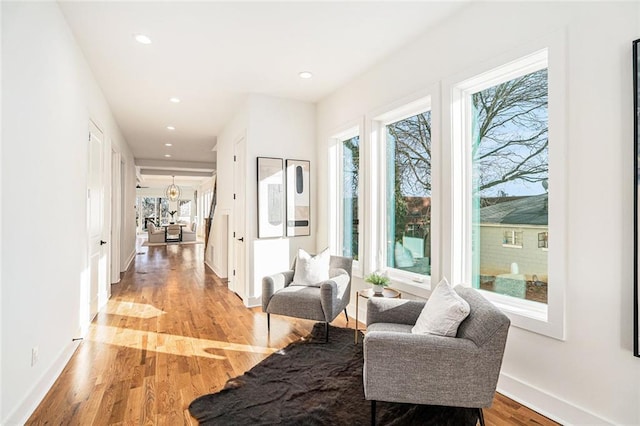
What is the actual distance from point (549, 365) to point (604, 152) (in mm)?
1276

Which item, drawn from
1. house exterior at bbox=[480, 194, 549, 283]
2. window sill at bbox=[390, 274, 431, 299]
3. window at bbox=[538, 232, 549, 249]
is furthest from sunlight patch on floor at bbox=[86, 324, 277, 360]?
window at bbox=[538, 232, 549, 249]

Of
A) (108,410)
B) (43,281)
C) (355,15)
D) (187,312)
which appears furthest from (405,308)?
(187,312)

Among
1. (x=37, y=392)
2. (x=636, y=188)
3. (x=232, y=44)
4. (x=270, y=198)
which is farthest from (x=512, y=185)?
(x=37, y=392)

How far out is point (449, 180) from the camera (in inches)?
104

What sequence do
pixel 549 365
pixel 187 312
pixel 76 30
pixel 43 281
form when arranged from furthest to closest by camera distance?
pixel 187 312 → pixel 76 30 → pixel 43 281 → pixel 549 365

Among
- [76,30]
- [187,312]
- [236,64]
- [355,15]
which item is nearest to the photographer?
[355,15]

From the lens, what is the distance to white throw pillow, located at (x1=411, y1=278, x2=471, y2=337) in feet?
5.93

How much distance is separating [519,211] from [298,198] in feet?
9.21

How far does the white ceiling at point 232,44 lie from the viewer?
8.16 feet

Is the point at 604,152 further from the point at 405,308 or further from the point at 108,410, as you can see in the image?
the point at 108,410

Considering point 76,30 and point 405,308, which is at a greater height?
point 76,30

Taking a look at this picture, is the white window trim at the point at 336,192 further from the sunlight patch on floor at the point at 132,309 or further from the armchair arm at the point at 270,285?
the sunlight patch on floor at the point at 132,309

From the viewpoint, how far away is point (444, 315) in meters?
1.84

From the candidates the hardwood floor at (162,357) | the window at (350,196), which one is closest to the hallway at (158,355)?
the hardwood floor at (162,357)
